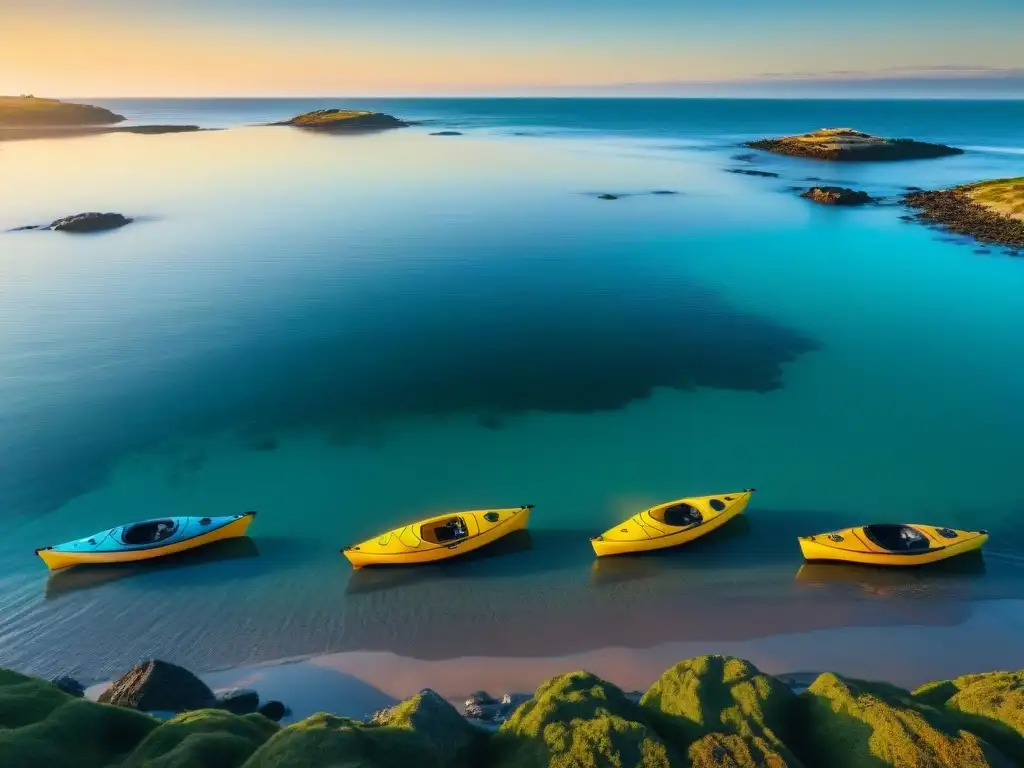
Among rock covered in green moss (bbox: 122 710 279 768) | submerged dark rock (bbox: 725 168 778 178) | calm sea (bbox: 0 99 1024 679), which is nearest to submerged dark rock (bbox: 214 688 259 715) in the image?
calm sea (bbox: 0 99 1024 679)

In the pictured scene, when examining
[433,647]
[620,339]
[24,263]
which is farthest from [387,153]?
[433,647]

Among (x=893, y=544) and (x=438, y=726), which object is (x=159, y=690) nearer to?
(x=438, y=726)

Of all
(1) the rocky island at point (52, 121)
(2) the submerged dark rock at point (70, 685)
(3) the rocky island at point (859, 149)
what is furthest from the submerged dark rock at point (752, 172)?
A: (1) the rocky island at point (52, 121)

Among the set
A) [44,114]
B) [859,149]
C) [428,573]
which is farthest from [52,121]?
[428,573]

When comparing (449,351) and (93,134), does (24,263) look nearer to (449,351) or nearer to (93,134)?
(449,351)

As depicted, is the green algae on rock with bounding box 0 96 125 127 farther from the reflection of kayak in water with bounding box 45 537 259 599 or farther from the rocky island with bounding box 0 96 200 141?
the reflection of kayak in water with bounding box 45 537 259 599
